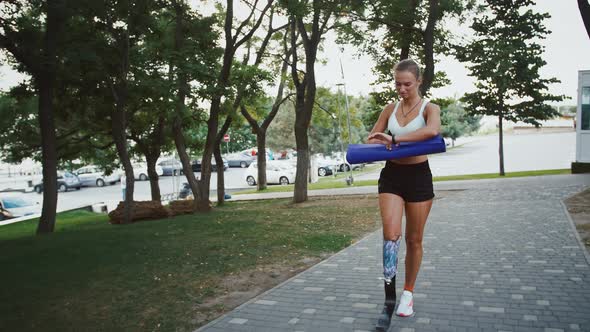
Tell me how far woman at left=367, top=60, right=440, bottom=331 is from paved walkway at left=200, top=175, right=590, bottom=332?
0.46 m

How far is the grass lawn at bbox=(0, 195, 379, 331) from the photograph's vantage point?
14.5ft

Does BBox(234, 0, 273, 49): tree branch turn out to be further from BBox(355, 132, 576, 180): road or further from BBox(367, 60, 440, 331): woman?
BBox(355, 132, 576, 180): road

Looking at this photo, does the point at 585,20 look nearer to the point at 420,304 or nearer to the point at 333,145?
the point at 420,304

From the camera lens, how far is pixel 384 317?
3711mm

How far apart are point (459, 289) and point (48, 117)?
10.9m

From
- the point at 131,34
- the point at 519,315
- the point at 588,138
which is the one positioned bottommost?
the point at 519,315

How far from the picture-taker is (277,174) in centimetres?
3200

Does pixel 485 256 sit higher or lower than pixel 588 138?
lower

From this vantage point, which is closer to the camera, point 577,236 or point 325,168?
point 577,236

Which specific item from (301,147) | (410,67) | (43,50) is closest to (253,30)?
(301,147)

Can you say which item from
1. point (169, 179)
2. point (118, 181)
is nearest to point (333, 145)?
point (169, 179)

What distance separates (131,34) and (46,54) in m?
2.47

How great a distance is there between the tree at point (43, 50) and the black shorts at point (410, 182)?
872 cm

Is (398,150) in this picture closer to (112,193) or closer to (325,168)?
(325,168)
